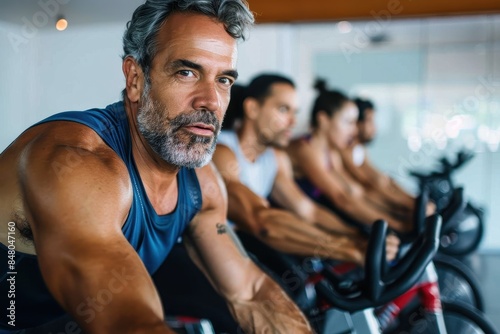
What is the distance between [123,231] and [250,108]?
36.9 inches

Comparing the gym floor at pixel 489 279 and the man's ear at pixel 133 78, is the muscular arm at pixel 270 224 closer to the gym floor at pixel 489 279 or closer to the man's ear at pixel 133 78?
the man's ear at pixel 133 78

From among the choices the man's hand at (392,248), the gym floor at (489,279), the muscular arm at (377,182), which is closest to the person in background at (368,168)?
the muscular arm at (377,182)

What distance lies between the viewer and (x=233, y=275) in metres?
0.84

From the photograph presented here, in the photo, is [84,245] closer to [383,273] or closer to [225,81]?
[225,81]

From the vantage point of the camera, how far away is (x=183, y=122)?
650mm

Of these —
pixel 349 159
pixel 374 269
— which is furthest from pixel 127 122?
pixel 349 159

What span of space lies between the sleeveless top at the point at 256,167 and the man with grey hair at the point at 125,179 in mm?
622

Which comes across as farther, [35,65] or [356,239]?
[356,239]

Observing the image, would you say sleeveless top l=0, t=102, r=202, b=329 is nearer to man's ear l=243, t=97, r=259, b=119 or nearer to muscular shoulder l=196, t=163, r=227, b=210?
muscular shoulder l=196, t=163, r=227, b=210

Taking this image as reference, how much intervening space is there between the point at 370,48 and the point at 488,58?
572 millimetres

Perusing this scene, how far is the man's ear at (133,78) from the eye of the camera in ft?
2.17

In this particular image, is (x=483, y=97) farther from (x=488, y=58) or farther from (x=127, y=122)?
(x=127, y=122)

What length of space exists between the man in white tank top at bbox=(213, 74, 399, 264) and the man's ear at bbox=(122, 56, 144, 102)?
22.5 inches

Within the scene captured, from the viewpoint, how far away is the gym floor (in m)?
2.23
